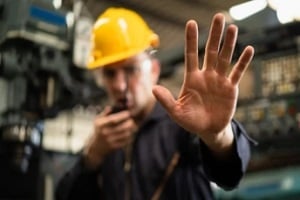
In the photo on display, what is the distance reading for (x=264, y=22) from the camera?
4.87 ft

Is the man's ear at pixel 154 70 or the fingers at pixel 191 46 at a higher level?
the fingers at pixel 191 46

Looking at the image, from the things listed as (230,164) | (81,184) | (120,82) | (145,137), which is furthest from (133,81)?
(230,164)

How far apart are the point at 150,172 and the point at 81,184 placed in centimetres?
18

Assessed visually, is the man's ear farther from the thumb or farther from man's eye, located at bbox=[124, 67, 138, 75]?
the thumb

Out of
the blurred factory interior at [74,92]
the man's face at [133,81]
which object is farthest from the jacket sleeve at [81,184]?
the blurred factory interior at [74,92]

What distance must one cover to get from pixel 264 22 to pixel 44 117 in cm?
72

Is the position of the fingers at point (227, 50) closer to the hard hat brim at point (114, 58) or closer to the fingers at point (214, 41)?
the fingers at point (214, 41)

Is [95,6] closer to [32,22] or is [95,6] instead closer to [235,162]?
[32,22]

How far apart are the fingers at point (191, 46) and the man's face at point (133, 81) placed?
1.48 ft

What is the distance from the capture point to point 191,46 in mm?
680

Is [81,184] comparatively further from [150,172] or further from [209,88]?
[209,88]

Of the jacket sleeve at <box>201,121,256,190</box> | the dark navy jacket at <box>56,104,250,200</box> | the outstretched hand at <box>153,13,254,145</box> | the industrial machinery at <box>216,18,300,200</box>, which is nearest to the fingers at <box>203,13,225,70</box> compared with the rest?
the outstretched hand at <box>153,13,254,145</box>

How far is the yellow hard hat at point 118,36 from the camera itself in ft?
4.15

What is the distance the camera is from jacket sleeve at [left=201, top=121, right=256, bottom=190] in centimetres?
77
